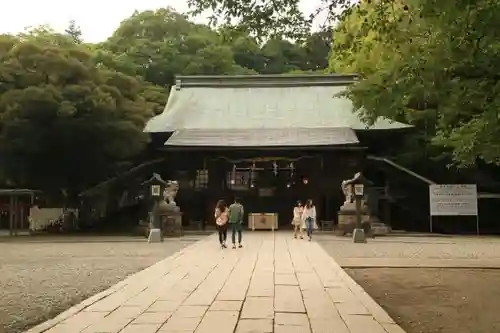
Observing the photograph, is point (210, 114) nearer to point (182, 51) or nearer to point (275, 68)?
point (182, 51)

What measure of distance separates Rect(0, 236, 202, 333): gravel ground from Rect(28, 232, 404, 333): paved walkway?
463 millimetres

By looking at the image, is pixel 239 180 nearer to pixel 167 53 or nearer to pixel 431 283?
pixel 167 53

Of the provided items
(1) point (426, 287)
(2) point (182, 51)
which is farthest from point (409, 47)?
(2) point (182, 51)

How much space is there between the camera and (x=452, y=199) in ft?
78.2

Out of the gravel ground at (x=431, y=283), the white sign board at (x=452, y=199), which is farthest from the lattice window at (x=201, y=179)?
the gravel ground at (x=431, y=283)

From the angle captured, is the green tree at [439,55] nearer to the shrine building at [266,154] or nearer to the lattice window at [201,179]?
the shrine building at [266,154]

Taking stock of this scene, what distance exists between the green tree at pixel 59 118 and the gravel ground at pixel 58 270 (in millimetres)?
3912

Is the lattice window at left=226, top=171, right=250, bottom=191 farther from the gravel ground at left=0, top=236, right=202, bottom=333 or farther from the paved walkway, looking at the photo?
the paved walkway

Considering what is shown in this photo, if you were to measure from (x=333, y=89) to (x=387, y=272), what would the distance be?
2169 centimetres

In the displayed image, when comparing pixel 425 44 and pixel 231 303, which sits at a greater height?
pixel 425 44

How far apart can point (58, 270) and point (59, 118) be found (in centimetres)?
1136

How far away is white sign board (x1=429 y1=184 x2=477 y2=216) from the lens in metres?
23.7

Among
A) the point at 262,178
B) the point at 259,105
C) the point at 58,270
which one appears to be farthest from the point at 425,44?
the point at 259,105

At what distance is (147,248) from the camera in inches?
686
